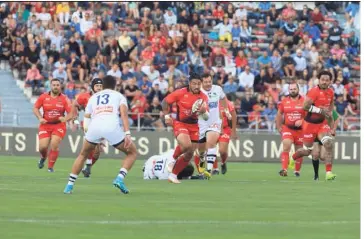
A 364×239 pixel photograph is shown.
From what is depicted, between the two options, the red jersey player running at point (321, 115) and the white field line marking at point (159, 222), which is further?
the red jersey player running at point (321, 115)

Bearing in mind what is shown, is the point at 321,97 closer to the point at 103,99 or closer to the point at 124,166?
the point at 124,166

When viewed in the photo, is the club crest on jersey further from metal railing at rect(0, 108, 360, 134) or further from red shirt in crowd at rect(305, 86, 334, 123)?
metal railing at rect(0, 108, 360, 134)

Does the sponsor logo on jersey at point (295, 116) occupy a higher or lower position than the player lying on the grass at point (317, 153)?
higher

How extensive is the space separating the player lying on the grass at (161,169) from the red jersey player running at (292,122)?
3.59m

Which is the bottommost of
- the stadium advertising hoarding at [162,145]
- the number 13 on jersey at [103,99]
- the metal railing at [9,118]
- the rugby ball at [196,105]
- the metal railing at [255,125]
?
the stadium advertising hoarding at [162,145]

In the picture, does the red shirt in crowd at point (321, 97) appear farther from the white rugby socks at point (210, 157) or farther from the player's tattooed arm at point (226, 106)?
the white rugby socks at point (210, 157)

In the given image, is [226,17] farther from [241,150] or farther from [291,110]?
[291,110]

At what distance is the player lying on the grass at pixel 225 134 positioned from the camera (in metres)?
28.2

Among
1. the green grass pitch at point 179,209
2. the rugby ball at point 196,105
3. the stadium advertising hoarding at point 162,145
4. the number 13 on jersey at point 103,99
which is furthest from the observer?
the stadium advertising hoarding at point 162,145

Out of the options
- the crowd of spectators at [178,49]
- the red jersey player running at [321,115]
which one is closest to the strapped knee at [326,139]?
the red jersey player running at [321,115]

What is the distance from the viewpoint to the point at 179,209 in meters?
16.2

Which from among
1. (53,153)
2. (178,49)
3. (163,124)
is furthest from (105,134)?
(178,49)

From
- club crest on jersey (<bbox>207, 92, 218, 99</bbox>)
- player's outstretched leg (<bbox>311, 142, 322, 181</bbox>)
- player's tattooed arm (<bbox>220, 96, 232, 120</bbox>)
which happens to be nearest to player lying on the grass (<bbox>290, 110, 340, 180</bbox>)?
player's outstretched leg (<bbox>311, 142, 322, 181</bbox>)

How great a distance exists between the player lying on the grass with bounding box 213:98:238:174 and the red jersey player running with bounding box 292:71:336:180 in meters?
2.57
